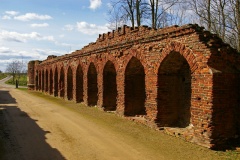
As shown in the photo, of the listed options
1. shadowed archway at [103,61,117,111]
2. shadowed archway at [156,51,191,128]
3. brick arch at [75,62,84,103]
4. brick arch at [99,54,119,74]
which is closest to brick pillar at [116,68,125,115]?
brick arch at [99,54,119,74]

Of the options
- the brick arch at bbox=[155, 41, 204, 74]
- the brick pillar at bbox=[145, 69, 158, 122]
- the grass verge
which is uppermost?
the brick arch at bbox=[155, 41, 204, 74]

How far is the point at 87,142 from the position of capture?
8508 millimetres

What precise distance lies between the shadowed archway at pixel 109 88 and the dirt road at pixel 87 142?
306cm

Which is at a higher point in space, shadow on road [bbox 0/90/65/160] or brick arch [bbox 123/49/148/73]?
brick arch [bbox 123/49/148/73]

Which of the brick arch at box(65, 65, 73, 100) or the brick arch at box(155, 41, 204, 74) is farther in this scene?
the brick arch at box(65, 65, 73, 100)

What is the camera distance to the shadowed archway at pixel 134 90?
12891 millimetres

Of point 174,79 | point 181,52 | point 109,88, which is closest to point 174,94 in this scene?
point 174,79

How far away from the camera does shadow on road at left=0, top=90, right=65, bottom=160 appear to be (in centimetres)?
712

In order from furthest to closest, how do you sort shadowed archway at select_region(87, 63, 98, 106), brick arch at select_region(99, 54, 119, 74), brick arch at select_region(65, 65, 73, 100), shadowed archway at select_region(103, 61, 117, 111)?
brick arch at select_region(65, 65, 73, 100), shadowed archway at select_region(87, 63, 98, 106), shadowed archway at select_region(103, 61, 117, 111), brick arch at select_region(99, 54, 119, 74)

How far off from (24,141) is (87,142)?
6.38 feet

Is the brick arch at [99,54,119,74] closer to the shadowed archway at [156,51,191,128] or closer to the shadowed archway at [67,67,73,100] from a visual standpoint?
the shadowed archway at [156,51,191,128]

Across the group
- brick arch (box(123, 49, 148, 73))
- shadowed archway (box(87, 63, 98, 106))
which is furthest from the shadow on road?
shadowed archway (box(87, 63, 98, 106))

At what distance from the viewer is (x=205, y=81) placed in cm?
808

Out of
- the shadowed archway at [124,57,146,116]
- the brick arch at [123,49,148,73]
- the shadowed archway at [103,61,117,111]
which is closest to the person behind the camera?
the brick arch at [123,49,148,73]
